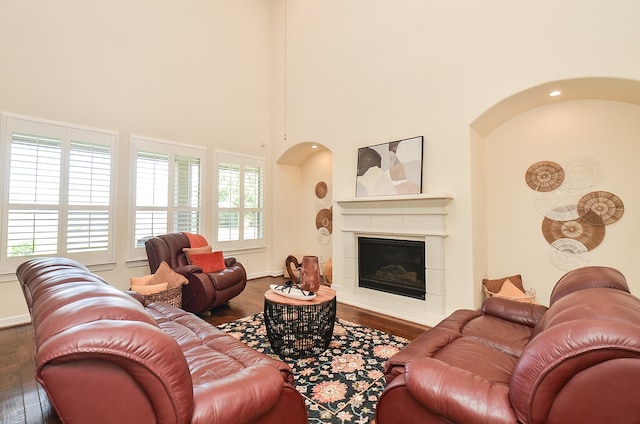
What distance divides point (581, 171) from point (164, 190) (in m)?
5.53

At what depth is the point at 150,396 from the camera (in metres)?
0.89

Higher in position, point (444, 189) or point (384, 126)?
point (384, 126)

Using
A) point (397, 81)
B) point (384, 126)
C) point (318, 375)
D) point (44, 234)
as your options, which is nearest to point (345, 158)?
point (384, 126)

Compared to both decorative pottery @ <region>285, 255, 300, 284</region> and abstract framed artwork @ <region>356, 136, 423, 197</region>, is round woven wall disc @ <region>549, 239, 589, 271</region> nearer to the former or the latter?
abstract framed artwork @ <region>356, 136, 423, 197</region>

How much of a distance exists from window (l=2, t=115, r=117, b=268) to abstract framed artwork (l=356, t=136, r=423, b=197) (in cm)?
355

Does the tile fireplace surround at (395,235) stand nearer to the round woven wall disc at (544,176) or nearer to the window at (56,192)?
the round woven wall disc at (544,176)

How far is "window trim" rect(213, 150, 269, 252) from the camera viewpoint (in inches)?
205

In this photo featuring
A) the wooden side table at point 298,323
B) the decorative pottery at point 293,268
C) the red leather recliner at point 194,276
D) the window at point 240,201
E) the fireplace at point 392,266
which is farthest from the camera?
the decorative pottery at point 293,268

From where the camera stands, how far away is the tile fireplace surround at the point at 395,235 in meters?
3.62

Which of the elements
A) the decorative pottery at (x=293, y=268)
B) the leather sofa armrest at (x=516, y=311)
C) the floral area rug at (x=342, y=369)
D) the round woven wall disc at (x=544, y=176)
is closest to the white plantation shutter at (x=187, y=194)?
the decorative pottery at (x=293, y=268)

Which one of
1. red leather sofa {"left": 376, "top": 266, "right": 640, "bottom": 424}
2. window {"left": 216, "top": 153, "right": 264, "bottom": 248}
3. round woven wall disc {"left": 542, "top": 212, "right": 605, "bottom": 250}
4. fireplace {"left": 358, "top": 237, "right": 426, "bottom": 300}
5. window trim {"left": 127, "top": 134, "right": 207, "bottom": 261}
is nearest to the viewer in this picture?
red leather sofa {"left": 376, "top": 266, "right": 640, "bottom": 424}

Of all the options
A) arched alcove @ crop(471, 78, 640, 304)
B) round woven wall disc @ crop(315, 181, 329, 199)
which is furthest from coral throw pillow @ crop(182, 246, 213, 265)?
arched alcove @ crop(471, 78, 640, 304)

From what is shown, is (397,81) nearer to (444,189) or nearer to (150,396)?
(444,189)

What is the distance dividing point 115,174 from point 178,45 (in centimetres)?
236
